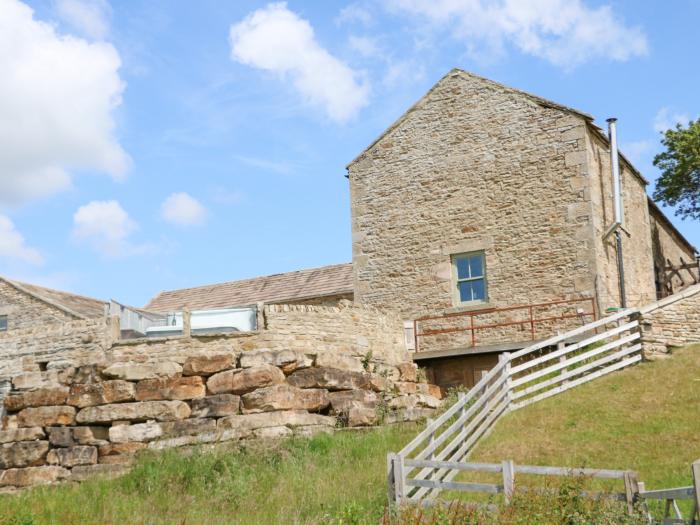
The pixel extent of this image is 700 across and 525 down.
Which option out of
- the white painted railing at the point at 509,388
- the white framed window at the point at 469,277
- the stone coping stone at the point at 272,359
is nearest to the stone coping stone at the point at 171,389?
the stone coping stone at the point at 272,359

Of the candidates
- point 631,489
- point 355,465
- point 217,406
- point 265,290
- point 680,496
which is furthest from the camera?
point 265,290

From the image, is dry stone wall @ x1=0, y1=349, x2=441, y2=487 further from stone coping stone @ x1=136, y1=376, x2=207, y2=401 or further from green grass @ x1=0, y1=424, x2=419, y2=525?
green grass @ x1=0, y1=424, x2=419, y2=525

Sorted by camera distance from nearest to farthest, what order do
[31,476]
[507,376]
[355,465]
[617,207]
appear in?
[355,465] → [507,376] → [31,476] → [617,207]

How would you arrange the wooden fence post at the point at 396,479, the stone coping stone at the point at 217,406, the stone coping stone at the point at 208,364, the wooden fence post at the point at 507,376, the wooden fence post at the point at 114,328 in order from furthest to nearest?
the wooden fence post at the point at 114,328, the stone coping stone at the point at 208,364, the stone coping stone at the point at 217,406, the wooden fence post at the point at 507,376, the wooden fence post at the point at 396,479

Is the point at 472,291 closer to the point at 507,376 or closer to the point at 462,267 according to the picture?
the point at 462,267

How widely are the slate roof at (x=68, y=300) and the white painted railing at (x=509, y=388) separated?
47.2ft

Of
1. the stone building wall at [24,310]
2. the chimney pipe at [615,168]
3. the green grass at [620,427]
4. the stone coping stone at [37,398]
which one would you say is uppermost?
the chimney pipe at [615,168]

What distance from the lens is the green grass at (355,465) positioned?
12.6m

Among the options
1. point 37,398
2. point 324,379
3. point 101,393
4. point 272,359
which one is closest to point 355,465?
point 324,379

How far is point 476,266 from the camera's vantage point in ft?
71.3

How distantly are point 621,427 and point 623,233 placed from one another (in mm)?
8410

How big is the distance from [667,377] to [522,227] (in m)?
5.31

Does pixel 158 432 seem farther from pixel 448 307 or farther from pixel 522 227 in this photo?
pixel 522 227

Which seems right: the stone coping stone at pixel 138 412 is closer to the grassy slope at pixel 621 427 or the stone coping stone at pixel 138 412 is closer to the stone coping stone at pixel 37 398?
the stone coping stone at pixel 37 398
